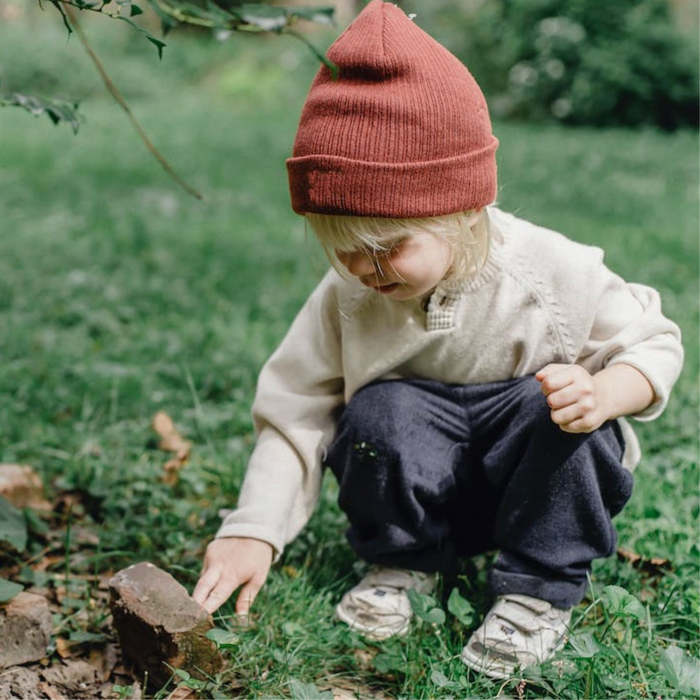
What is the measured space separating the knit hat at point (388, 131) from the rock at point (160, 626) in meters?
0.76

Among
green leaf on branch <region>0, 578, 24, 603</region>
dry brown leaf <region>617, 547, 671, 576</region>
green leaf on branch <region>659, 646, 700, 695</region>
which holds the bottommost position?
green leaf on branch <region>0, 578, 24, 603</region>

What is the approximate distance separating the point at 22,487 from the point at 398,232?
119cm

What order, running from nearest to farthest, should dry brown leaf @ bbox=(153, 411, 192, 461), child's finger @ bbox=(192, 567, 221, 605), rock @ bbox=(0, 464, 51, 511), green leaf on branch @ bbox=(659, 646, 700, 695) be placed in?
green leaf on branch @ bbox=(659, 646, 700, 695) → child's finger @ bbox=(192, 567, 221, 605) → rock @ bbox=(0, 464, 51, 511) → dry brown leaf @ bbox=(153, 411, 192, 461)

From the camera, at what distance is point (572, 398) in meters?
1.64

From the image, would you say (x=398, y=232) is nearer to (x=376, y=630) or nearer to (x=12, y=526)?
(x=376, y=630)

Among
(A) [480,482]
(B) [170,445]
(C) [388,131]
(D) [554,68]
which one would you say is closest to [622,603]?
(A) [480,482]

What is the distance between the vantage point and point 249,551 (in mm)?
1897

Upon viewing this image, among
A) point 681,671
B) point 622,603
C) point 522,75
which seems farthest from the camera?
point 522,75

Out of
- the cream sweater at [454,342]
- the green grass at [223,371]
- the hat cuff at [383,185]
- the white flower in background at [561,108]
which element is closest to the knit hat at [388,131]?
→ the hat cuff at [383,185]

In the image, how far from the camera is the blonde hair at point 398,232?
1.68 meters

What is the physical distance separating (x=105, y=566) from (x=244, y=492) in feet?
1.29

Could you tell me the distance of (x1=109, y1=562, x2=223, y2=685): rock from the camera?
1643 mm

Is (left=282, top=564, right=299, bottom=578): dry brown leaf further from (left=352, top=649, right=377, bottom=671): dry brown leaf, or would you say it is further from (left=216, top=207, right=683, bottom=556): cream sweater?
(left=352, top=649, right=377, bottom=671): dry brown leaf

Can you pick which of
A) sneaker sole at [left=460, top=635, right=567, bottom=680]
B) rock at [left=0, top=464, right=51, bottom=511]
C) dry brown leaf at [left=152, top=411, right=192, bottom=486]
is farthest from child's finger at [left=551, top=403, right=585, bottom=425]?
rock at [left=0, top=464, right=51, bottom=511]
